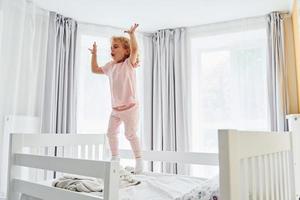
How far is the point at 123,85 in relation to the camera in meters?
1.76

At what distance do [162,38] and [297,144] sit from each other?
1.74 metres

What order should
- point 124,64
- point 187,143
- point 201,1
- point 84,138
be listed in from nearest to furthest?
point 124,64
point 84,138
point 201,1
point 187,143

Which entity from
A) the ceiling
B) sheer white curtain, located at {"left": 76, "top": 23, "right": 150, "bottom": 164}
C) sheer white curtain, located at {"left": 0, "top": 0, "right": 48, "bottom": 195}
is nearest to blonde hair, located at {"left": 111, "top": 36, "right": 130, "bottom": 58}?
the ceiling

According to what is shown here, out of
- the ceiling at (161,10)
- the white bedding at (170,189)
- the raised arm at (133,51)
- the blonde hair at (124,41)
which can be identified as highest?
the ceiling at (161,10)

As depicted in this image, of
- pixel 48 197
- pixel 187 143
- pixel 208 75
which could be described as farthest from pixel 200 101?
pixel 48 197

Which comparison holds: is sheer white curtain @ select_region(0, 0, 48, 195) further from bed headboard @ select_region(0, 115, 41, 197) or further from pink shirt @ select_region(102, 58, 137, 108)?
pink shirt @ select_region(102, 58, 137, 108)

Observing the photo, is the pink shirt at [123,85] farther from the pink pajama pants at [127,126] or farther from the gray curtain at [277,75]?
the gray curtain at [277,75]

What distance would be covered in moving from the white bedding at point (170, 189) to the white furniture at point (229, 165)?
180 millimetres

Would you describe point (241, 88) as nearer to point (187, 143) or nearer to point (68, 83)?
point (187, 143)

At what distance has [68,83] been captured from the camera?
2.82 metres

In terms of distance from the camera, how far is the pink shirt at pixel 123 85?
1761mm

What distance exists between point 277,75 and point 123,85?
1.59 metres

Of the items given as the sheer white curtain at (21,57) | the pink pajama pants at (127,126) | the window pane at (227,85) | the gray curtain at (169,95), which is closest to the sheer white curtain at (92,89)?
the gray curtain at (169,95)

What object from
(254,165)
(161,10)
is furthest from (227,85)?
(254,165)
